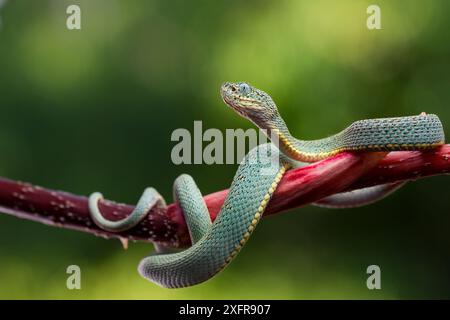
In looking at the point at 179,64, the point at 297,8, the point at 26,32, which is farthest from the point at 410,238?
the point at 26,32

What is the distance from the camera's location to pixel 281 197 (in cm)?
87

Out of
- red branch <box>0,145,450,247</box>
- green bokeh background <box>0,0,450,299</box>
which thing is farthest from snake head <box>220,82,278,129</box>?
green bokeh background <box>0,0,450,299</box>

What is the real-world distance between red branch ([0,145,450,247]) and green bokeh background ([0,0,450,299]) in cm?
94

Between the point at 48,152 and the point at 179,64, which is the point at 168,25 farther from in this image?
the point at 48,152

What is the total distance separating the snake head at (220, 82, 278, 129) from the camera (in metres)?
0.91

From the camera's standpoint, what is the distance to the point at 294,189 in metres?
0.87

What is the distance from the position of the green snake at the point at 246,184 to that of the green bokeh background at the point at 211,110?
92cm

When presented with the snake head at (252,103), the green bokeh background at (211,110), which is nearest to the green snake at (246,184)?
the snake head at (252,103)

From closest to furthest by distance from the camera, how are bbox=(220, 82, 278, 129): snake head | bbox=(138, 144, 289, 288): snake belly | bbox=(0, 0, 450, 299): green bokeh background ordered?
bbox=(138, 144, 289, 288): snake belly < bbox=(220, 82, 278, 129): snake head < bbox=(0, 0, 450, 299): green bokeh background

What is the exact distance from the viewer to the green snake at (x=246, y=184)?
813 millimetres

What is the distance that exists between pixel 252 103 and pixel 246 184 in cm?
17

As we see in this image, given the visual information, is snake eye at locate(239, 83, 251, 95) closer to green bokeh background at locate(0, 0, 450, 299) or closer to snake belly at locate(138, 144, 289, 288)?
snake belly at locate(138, 144, 289, 288)
